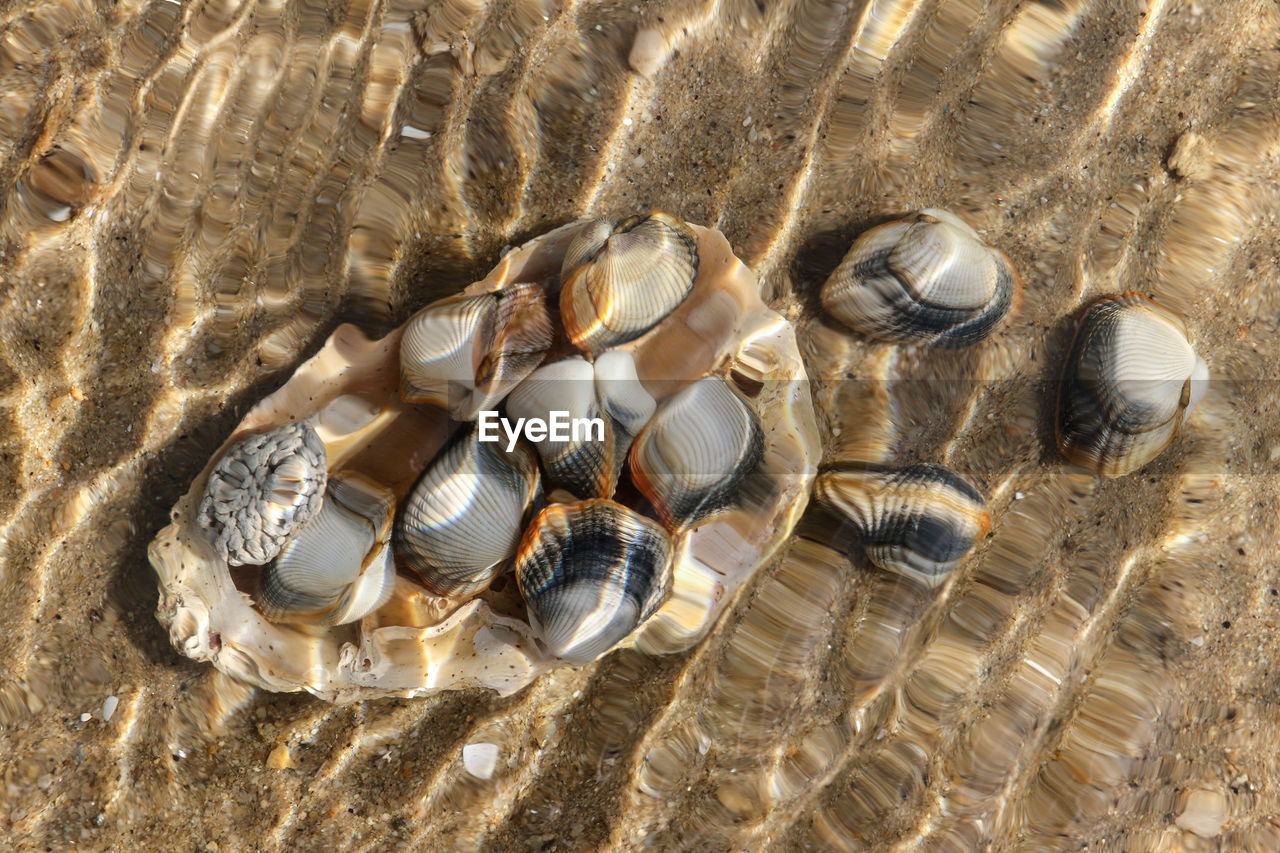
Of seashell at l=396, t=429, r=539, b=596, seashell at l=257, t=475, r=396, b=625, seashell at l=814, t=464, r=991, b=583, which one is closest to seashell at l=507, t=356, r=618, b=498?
seashell at l=396, t=429, r=539, b=596

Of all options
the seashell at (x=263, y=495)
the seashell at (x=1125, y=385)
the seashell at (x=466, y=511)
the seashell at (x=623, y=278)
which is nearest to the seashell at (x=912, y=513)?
the seashell at (x=1125, y=385)

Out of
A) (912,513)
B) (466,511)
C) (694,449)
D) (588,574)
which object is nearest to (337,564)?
(466,511)

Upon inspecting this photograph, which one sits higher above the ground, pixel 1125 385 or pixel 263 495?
pixel 1125 385

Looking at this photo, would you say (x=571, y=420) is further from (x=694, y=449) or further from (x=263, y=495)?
(x=263, y=495)

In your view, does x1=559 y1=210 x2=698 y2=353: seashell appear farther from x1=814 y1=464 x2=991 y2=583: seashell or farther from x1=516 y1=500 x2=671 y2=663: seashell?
x1=814 y1=464 x2=991 y2=583: seashell

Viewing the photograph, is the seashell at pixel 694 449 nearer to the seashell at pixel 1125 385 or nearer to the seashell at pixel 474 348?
the seashell at pixel 474 348

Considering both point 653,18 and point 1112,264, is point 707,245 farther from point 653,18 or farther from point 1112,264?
point 1112,264

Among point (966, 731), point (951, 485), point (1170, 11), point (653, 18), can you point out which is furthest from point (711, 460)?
point (1170, 11)
